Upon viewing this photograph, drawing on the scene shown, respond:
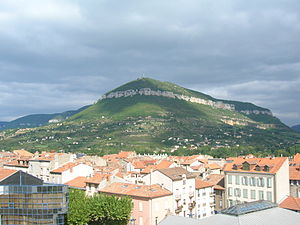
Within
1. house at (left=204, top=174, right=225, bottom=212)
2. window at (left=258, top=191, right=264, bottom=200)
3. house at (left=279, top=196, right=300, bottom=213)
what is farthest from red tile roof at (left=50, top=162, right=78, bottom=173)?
house at (left=279, top=196, right=300, bottom=213)

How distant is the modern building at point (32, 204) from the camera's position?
4106cm

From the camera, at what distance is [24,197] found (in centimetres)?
4162

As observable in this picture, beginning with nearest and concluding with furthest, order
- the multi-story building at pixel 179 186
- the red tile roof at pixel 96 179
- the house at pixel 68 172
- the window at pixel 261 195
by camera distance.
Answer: the multi-story building at pixel 179 186
the window at pixel 261 195
the red tile roof at pixel 96 179
the house at pixel 68 172

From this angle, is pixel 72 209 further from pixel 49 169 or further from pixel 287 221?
pixel 49 169

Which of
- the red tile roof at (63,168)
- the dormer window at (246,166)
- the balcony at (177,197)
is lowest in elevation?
the balcony at (177,197)

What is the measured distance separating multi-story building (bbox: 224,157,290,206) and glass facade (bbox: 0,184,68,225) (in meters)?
33.4

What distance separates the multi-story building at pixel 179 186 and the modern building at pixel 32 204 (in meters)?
24.2

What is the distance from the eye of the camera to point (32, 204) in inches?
1623

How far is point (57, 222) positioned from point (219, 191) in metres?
40.7

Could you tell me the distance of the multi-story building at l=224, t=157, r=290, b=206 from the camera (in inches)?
2478

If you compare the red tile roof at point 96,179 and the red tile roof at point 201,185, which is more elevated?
the red tile roof at point 96,179

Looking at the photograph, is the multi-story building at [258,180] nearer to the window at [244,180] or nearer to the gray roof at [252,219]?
the window at [244,180]

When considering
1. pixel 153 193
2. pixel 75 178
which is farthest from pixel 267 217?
pixel 75 178

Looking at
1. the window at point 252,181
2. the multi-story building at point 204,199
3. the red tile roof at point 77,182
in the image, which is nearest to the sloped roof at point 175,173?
the multi-story building at point 204,199
